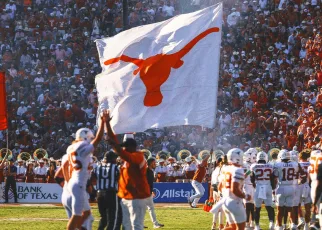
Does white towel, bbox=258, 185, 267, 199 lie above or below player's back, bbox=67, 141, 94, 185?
below

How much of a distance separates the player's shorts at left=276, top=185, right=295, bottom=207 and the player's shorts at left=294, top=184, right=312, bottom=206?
0.15 metres

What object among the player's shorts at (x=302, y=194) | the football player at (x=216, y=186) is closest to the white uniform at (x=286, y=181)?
the player's shorts at (x=302, y=194)

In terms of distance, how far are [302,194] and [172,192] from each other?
34.0 feet

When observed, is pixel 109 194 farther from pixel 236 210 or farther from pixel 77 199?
pixel 236 210

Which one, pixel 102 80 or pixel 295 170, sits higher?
pixel 102 80

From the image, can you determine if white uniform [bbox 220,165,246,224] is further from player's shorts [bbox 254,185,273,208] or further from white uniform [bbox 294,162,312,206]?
player's shorts [bbox 254,185,273,208]

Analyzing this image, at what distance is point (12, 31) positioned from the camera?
38.4m

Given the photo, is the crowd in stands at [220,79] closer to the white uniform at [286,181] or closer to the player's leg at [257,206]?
the player's leg at [257,206]

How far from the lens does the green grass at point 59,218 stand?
20.4 metres

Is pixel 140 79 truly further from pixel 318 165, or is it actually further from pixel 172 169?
pixel 172 169

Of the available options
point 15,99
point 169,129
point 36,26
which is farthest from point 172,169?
point 36,26

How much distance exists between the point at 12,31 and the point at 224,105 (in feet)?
33.3

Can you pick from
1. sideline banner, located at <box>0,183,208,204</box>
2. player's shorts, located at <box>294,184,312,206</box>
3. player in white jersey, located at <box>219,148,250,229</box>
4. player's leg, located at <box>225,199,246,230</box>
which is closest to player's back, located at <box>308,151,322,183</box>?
player in white jersey, located at <box>219,148,250,229</box>

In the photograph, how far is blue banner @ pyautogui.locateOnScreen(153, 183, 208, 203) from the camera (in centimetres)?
2917
